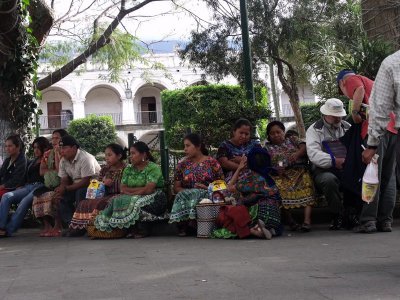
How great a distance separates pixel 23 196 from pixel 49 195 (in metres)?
0.60

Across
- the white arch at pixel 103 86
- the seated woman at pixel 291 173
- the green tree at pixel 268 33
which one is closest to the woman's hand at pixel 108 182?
the seated woman at pixel 291 173

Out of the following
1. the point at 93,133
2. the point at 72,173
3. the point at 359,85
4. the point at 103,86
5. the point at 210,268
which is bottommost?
the point at 210,268

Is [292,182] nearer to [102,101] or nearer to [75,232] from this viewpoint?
[75,232]

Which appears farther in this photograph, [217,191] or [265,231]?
[217,191]

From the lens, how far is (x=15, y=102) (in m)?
11.7

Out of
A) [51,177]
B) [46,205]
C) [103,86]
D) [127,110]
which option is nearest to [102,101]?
[103,86]

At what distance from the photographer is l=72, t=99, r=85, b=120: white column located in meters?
51.0

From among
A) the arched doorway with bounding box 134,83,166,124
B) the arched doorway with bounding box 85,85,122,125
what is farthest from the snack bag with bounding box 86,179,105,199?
the arched doorway with bounding box 85,85,122,125

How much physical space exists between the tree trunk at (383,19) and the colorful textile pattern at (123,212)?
19.8 feet

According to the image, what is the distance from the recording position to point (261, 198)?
8.19 m

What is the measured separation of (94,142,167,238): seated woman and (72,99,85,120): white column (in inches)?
1684

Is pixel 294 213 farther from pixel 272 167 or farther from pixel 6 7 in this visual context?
pixel 6 7

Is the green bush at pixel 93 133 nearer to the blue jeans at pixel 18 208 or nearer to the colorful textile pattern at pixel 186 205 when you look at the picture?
the blue jeans at pixel 18 208

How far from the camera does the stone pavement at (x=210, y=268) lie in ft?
15.0
